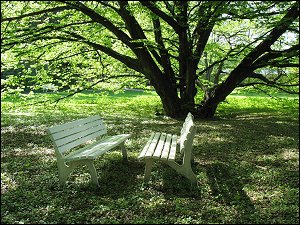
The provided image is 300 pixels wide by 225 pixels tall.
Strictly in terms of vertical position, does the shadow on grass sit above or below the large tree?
below

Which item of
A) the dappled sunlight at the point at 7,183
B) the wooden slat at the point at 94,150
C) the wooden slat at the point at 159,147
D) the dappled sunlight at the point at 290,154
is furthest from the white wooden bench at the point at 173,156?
the dappled sunlight at the point at 290,154

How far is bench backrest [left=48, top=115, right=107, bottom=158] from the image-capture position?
18.6 ft

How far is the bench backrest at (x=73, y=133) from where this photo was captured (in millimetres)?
5680

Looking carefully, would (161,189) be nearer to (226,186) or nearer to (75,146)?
(226,186)

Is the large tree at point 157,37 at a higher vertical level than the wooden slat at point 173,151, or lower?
higher

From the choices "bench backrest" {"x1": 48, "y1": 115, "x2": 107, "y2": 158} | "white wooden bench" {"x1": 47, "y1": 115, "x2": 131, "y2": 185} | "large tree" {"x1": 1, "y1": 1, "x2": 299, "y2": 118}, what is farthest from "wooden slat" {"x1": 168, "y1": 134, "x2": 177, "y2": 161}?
"large tree" {"x1": 1, "y1": 1, "x2": 299, "y2": 118}

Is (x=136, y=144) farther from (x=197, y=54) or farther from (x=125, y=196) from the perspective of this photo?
(x=197, y=54)

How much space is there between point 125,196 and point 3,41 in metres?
8.56

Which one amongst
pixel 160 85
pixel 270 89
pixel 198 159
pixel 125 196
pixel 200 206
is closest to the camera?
pixel 200 206

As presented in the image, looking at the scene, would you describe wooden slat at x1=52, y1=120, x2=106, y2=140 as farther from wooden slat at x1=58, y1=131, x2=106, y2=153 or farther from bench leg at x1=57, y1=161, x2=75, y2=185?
bench leg at x1=57, y1=161, x2=75, y2=185

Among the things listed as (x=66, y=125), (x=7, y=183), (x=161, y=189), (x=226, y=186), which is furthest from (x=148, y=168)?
(x=7, y=183)

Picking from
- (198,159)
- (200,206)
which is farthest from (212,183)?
(198,159)

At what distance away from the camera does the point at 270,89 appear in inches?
696

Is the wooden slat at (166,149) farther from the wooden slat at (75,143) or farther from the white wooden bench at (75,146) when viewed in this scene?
the wooden slat at (75,143)
